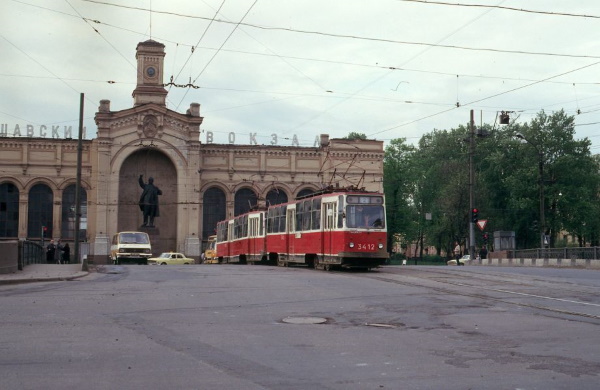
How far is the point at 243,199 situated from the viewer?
75625 millimetres

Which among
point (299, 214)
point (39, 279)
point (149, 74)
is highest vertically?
point (149, 74)

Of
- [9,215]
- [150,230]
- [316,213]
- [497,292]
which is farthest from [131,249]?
[497,292]

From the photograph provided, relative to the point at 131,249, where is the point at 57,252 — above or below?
below

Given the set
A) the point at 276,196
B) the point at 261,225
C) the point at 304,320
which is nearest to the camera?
the point at 304,320

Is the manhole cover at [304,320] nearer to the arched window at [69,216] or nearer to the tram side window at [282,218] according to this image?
the tram side window at [282,218]

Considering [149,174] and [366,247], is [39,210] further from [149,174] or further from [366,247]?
[366,247]

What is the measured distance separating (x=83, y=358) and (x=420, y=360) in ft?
13.2

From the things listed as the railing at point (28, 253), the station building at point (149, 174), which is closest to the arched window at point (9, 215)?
the station building at point (149, 174)

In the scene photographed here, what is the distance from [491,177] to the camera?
9056cm

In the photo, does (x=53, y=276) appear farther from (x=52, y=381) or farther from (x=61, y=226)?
(x=61, y=226)

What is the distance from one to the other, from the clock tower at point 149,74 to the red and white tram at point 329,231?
111 feet

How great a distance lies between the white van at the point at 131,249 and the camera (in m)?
50.9

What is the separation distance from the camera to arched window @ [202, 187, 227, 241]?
2933 inches

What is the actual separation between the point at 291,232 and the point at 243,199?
39012 mm
